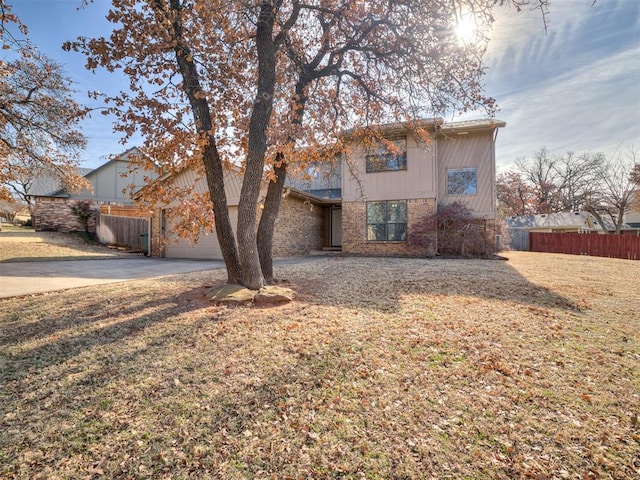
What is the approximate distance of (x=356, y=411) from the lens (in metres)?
2.24

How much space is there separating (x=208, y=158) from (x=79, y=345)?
326cm

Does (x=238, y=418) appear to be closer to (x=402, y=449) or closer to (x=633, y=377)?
(x=402, y=449)

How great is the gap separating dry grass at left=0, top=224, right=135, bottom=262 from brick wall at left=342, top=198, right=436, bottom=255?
10338 millimetres

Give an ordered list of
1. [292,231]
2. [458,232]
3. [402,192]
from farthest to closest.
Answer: [292,231] → [402,192] → [458,232]

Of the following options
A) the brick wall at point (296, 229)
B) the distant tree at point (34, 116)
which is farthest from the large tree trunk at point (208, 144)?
the brick wall at point (296, 229)

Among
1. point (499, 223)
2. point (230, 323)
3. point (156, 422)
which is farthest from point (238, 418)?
point (499, 223)

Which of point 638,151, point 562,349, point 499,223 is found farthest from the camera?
point 638,151

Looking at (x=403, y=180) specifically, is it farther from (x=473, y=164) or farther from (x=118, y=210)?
(x=118, y=210)

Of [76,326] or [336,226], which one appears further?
[336,226]

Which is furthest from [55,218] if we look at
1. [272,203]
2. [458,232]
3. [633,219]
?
[633,219]

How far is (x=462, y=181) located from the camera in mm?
13289

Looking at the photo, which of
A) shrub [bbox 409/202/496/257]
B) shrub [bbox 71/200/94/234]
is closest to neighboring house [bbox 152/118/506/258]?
shrub [bbox 409/202/496/257]

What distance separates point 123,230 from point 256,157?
15.3 metres

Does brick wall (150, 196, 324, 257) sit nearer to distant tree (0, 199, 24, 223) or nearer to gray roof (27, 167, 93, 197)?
gray roof (27, 167, 93, 197)
